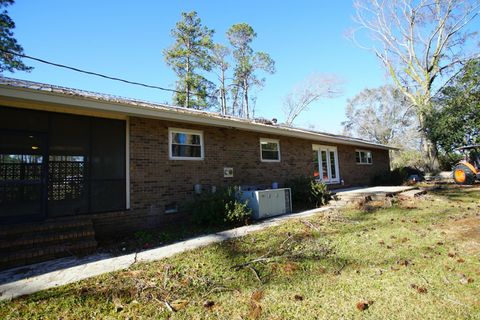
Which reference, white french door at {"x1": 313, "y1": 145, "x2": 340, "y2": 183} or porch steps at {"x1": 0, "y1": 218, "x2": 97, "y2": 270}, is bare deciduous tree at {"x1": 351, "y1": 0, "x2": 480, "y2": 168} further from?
porch steps at {"x1": 0, "y1": 218, "x2": 97, "y2": 270}

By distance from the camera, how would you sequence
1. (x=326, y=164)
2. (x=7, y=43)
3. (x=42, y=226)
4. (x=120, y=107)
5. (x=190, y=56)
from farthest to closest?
1. (x=190, y=56)
2. (x=326, y=164)
3. (x=7, y=43)
4. (x=120, y=107)
5. (x=42, y=226)

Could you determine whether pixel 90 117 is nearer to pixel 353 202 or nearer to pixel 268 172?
pixel 268 172

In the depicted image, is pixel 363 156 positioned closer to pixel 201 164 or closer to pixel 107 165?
pixel 201 164

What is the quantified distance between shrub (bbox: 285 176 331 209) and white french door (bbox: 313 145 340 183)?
3787mm

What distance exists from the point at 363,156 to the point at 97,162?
1556 cm

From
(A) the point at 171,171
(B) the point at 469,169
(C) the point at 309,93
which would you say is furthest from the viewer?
(C) the point at 309,93

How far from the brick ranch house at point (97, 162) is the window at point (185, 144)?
3 cm

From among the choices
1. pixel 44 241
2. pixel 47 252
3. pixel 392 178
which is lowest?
pixel 47 252

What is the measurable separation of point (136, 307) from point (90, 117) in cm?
553

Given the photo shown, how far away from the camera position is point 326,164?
13.9m

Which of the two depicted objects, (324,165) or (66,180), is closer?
(66,180)

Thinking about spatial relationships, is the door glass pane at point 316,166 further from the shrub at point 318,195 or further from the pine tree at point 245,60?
the pine tree at point 245,60

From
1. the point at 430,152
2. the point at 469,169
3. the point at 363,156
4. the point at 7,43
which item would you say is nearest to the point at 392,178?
the point at 363,156

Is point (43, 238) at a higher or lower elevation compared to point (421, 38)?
lower
